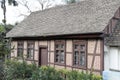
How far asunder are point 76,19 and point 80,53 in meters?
3.09

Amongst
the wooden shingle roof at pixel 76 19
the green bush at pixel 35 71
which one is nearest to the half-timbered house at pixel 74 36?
the wooden shingle roof at pixel 76 19

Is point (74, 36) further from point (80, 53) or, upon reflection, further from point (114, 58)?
point (114, 58)

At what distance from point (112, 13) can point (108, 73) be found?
17.4ft

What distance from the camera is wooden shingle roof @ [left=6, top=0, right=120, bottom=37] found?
1317 cm

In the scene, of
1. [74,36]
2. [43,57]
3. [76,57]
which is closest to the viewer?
[74,36]

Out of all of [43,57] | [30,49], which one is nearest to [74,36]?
[43,57]

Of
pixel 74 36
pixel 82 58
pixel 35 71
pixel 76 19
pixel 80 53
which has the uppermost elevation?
pixel 76 19

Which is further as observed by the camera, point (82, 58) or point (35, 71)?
point (82, 58)

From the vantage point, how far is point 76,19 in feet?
51.3

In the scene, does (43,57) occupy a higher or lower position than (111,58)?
lower

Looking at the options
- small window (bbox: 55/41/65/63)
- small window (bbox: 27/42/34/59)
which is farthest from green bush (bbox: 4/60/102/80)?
small window (bbox: 27/42/34/59)

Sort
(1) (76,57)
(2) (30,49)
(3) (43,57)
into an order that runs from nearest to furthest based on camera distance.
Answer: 1. (1) (76,57)
2. (3) (43,57)
3. (2) (30,49)

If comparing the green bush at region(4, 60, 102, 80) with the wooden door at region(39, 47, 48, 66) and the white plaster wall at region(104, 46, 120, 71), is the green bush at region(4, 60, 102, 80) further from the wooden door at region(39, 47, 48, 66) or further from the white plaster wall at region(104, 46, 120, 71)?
the wooden door at region(39, 47, 48, 66)

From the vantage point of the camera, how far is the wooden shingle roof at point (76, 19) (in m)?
13.2
